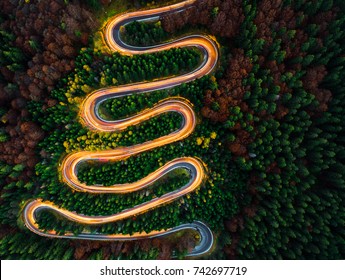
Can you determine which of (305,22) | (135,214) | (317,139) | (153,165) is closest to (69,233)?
(135,214)

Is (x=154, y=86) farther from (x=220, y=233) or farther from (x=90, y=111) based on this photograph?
(x=220, y=233)

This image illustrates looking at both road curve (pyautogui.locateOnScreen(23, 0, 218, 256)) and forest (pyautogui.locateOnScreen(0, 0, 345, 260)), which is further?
road curve (pyautogui.locateOnScreen(23, 0, 218, 256))

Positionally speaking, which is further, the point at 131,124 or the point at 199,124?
the point at 131,124

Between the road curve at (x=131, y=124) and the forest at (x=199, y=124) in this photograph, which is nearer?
the forest at (x=199, y=124)

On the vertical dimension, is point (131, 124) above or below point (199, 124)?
above
